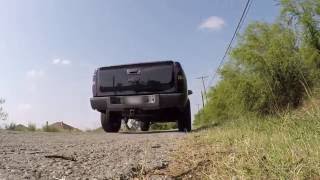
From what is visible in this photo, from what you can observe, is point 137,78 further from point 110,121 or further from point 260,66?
point 260,66

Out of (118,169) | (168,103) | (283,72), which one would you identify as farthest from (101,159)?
(283,72)

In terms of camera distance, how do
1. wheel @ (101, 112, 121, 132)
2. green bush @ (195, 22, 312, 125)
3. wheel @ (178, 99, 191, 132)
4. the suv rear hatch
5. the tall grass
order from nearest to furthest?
the tall grass < the suv rear hatch < wheel @ (178, 99, 191, 132) < wheel @ (101, 112, 121, 132) < green bush @ (195, 22, 312, 125)

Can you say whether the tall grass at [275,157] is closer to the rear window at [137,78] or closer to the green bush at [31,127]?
the rear window at [137,78]

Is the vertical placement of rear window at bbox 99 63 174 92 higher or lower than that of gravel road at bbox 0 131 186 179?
higher

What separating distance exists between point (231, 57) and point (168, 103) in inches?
398

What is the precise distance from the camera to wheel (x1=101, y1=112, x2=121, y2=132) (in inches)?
430

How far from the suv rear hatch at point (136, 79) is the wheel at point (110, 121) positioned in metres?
0.81

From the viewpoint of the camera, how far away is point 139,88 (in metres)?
9.91

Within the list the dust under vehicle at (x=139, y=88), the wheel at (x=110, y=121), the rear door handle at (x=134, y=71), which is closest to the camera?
the dust under vehicle at (x=139, y=88)

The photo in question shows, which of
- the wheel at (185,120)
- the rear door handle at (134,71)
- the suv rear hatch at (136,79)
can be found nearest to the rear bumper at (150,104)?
the suv rear hatch at (136,79)

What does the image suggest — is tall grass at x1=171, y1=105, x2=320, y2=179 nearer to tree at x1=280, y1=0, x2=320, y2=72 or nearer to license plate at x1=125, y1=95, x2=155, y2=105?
license plate at x1=125, y1=95, x2=155, y2=105

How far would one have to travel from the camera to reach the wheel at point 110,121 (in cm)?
1092

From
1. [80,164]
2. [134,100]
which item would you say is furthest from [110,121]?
[80,164]

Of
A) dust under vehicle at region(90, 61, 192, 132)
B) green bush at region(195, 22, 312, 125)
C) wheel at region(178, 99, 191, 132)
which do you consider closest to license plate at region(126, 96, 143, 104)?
dust under vehicle at region(90, 61, 192, 132)
